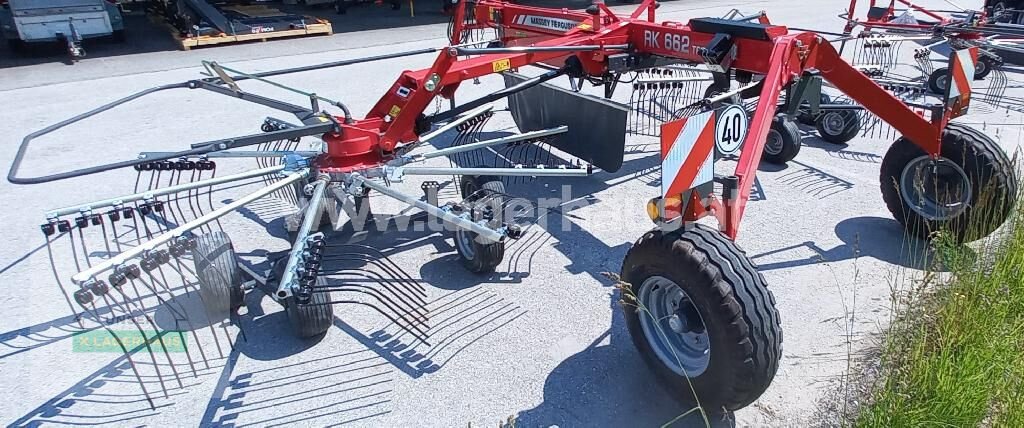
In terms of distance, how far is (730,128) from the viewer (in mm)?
2604

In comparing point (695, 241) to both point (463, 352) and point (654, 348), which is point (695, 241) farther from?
point (463, 352)

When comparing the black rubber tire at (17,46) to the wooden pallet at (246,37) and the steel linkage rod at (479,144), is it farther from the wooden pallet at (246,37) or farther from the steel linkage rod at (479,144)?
the steel linkage rod at (479,144)

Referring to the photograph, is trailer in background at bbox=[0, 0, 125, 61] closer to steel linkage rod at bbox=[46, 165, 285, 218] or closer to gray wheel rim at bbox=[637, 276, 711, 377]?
steel linkage rod at bbox=[46, 165, 285, 218]

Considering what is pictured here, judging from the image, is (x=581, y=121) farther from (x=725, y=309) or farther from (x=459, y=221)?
(x=725, y=309)

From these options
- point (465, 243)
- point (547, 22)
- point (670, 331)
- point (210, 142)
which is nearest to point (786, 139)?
point (547, 22)

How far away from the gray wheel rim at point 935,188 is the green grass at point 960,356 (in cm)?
61

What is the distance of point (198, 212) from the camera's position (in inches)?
175

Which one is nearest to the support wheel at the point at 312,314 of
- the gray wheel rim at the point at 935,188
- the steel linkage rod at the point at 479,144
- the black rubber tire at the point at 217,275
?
→ the black rubber tire at the point at 217,275

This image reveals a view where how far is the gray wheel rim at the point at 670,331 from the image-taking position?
2.39 meters

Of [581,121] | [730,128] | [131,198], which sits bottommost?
[581,121]

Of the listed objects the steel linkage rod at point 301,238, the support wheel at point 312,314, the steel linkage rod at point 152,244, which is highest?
the steel linkage rod at point 152,244

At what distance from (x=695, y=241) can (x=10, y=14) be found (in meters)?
12.5

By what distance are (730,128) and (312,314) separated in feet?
6.52

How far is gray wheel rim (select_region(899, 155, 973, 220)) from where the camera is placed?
346 centimetres
